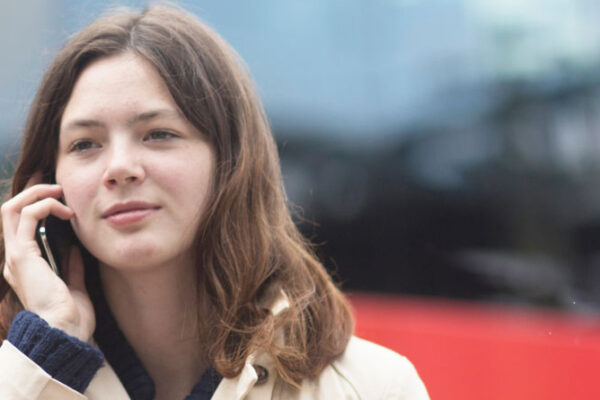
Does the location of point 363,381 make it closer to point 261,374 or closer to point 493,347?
point 261,374

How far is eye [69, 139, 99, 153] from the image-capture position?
68.3 inches

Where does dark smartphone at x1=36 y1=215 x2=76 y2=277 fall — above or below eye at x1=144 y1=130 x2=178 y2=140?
below

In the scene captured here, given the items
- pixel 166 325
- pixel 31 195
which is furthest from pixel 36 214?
pixel 166 325

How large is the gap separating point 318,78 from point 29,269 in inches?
83.5

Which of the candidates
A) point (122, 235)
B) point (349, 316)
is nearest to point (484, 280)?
point (349, 316)

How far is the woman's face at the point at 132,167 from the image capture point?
1.65 metres

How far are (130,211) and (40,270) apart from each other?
0.31 metres

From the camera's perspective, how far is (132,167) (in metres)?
1.63

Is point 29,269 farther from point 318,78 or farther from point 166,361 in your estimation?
point 318,78

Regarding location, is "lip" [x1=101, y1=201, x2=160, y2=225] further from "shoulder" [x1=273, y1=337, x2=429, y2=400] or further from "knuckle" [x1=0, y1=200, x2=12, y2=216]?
"shoulder" [x1=273, y1=337, x2=429, y2=400]

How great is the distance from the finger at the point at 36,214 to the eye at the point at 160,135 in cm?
29

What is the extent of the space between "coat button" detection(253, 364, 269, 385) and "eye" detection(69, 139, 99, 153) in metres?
0.67

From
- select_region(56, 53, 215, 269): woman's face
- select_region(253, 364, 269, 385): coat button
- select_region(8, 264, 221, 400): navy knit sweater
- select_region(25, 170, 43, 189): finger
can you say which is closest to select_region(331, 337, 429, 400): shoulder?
select_region(253, 364, 269, 385): coat button

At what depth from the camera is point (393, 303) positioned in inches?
138
